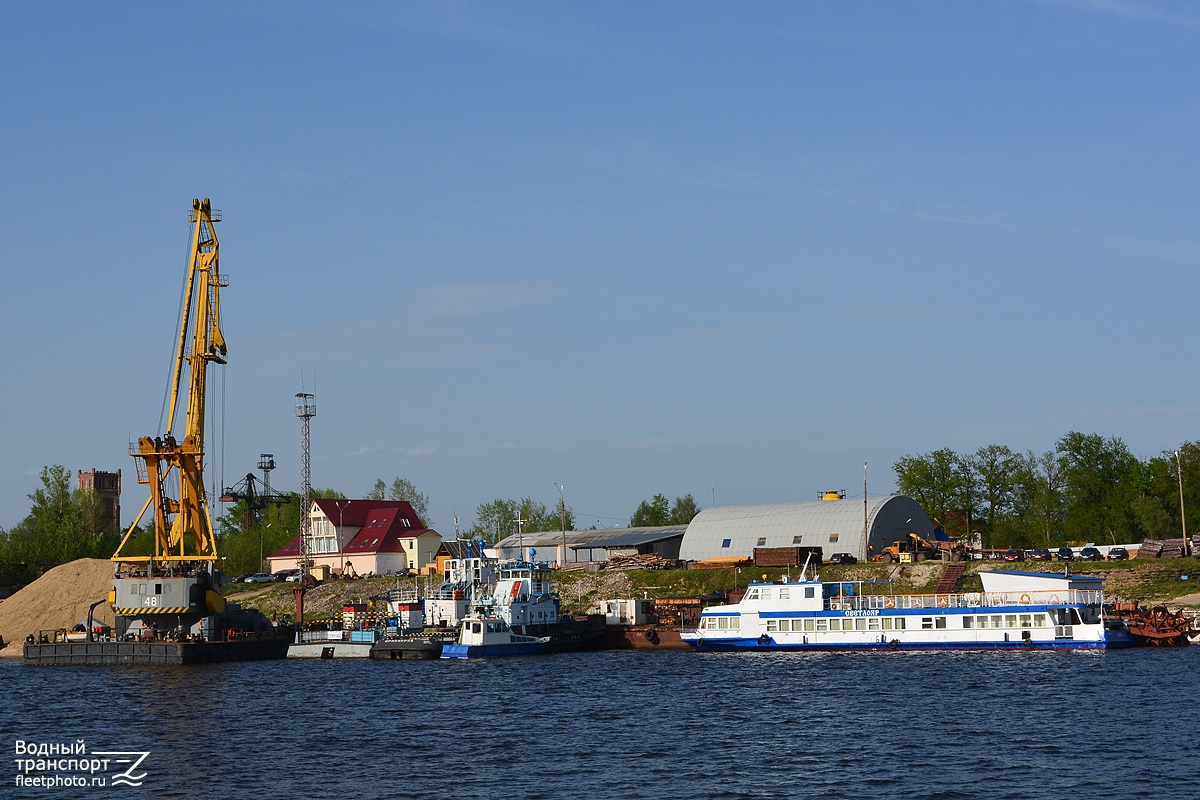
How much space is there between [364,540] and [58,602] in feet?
120

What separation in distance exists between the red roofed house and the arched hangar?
33.7 metres

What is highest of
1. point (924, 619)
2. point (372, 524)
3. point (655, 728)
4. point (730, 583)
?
point (372, 524)

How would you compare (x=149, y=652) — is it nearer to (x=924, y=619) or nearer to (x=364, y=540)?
(x=924, y=619)

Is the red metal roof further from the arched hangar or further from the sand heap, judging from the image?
the arched hangar

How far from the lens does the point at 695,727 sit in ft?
167

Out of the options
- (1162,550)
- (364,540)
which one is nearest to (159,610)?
(364,540)

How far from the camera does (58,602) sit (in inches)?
4427

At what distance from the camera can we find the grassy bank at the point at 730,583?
89750 millimetres

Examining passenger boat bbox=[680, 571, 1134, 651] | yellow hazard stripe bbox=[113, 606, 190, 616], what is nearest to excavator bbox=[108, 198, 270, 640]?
yellow hazard stripe bbox=[113, 606, 190, 616]

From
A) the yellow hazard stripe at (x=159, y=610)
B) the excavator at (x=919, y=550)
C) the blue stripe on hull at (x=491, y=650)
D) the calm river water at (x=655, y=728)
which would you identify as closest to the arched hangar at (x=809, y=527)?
the excavator at (x=919, y=550)

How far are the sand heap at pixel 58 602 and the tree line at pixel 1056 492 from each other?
83005 millimetres

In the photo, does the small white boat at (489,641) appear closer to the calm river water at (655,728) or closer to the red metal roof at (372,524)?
the calm river water at (655,728)

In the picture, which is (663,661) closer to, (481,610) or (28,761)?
(481,610)

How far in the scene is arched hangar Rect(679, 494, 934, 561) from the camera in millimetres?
108438
